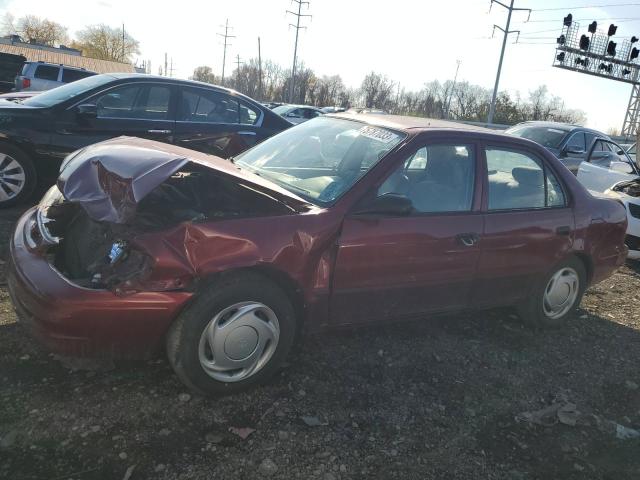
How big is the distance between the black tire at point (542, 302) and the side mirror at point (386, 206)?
173 cm

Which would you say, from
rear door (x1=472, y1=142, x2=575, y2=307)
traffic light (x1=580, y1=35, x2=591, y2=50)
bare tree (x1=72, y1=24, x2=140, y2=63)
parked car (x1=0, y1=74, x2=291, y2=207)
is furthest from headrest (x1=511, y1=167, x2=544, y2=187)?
bare tree (x1=72, y1=24, x2=140, y2=63)

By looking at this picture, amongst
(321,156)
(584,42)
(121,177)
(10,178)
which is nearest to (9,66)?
(10,178)

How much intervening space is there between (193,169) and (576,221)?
3.11 metres

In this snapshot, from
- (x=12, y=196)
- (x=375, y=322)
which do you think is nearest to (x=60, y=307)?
(x=375, y=322)

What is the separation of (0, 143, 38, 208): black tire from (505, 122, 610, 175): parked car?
27.4ft

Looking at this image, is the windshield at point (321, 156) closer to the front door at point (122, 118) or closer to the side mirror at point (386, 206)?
the side mirror at point (386, 206)

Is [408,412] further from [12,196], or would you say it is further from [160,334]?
[12,196]

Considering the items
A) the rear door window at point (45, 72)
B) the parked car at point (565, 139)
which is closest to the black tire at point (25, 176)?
the parked car at point (565, 139)

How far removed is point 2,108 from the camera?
5344 mm

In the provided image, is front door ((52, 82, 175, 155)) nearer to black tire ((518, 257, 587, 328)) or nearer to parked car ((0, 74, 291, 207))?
parked car ((0, 74, 291, 207))

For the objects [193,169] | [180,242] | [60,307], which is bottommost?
[60,307]

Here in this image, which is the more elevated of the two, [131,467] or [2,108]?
[2,108]

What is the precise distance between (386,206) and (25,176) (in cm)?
433

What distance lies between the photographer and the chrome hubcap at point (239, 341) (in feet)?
8.84
